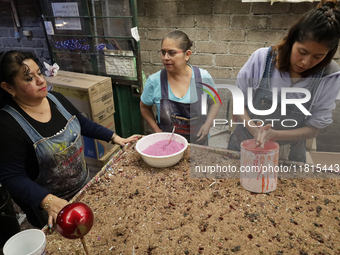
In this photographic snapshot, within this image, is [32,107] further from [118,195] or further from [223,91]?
[223,91]

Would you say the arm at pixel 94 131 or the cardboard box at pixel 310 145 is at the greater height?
the arm at pixel 94 131

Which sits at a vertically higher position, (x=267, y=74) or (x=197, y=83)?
(x=267, y=74)

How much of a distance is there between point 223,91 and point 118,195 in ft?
6.56

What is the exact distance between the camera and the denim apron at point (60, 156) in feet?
4.46

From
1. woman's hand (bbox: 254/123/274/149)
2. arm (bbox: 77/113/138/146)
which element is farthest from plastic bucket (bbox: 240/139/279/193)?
arm (bbox: 77/113/138/146)

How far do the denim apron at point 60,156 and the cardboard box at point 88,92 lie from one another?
0.92m

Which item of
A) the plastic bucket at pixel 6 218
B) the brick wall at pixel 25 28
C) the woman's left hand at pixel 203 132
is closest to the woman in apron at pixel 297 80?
the woman's left hand at pixel 203 132

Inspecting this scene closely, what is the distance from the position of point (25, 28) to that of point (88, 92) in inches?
67.3

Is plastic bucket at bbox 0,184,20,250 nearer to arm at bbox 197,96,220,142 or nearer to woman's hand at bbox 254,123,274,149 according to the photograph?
arm at bbox 197,96,220,142

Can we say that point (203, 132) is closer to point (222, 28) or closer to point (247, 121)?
point (247, 121)

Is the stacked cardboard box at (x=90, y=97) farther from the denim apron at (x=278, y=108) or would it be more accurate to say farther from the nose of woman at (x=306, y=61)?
the nose of woman at (x=306, y=61)

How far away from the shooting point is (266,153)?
1160 millimetres

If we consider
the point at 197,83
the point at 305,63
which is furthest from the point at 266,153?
the point at 197,83

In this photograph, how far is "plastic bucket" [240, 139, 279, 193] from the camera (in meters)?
1.17
